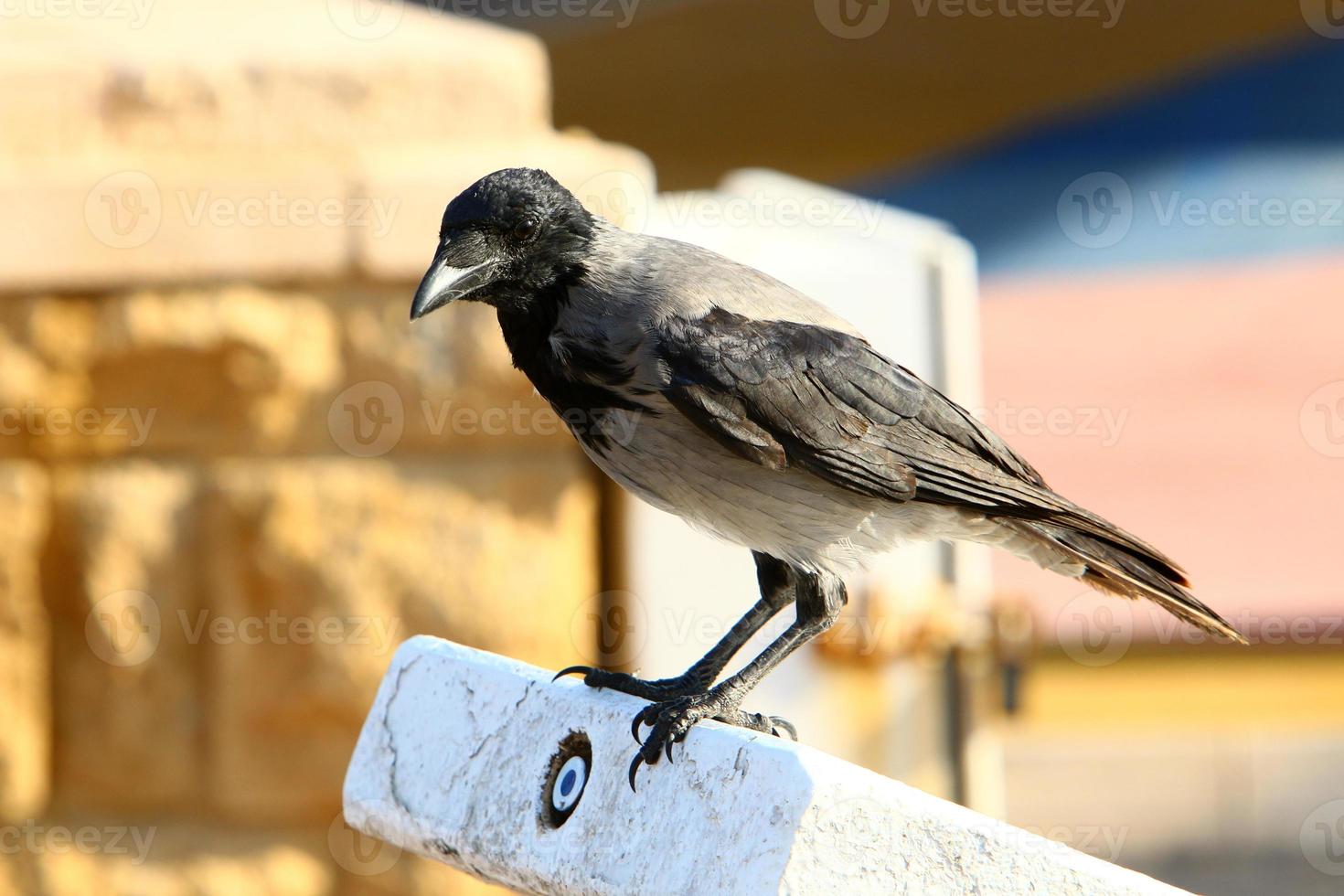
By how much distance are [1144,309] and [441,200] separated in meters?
9.19

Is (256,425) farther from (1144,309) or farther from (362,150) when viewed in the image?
(1144,309)

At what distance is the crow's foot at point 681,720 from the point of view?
7.49ft

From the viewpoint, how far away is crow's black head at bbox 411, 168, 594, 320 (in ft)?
8.60

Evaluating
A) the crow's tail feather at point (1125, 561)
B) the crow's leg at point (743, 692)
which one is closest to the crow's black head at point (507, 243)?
the crow's leg at point (743, 692)

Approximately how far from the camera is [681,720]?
8.01 ft

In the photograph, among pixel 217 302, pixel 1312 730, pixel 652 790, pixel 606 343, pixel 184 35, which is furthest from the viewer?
pixel 1312 730

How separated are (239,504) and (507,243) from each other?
1535 mm

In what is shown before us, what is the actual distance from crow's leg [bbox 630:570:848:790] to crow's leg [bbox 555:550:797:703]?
0.18 ft

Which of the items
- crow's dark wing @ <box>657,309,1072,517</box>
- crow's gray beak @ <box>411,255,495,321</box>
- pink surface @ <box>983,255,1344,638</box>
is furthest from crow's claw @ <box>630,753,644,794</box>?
pink surface @ <box>983,255,1344,638</box>

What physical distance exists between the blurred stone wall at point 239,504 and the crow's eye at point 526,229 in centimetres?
119

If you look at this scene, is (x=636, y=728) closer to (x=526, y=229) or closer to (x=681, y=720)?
(x=681, y=720)

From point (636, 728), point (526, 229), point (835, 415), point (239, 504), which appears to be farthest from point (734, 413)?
point (239, 504)

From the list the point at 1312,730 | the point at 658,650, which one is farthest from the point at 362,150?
the point at 1312,730

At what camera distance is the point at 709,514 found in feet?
8.93
